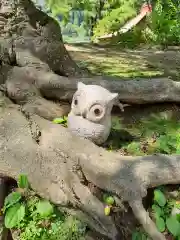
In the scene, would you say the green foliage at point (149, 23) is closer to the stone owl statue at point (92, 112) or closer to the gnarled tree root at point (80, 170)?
the stone owl statue at point (92, 112)

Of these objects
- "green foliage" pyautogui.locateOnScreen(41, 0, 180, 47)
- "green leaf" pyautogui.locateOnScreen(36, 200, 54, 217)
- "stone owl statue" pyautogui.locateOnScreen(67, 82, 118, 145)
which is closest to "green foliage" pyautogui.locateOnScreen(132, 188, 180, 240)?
"green leaf" pyautogui.locateOnScreen(36, 200, 54, 217)

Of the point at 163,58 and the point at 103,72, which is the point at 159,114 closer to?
the point at 103,72

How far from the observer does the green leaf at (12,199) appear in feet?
11.2

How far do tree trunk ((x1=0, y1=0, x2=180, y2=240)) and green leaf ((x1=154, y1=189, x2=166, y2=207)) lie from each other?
9 centimetres

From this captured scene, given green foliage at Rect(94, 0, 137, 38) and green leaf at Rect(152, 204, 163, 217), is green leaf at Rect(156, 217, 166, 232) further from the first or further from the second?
green foliage at Rect(94, 0, 137, 38)

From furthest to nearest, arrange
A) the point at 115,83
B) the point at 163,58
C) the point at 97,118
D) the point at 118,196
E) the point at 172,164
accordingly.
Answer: the point at 163,58 → the point at 115,83 → the point at 97,118 → the point at 172,164 → the point at 118,196

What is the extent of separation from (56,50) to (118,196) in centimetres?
290

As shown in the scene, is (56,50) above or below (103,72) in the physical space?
above

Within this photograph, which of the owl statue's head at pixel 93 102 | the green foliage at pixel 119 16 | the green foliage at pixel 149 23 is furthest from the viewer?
the green foliage at pixel 119 16

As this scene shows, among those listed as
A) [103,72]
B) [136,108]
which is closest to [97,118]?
[136,108]

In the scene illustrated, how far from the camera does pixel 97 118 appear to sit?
3.97 meters

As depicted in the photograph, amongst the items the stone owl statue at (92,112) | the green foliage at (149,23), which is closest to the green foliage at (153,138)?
the stone owl statue at (92,112)

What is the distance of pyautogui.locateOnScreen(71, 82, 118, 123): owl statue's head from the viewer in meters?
3.88

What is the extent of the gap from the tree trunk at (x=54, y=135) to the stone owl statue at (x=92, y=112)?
0.15 m
